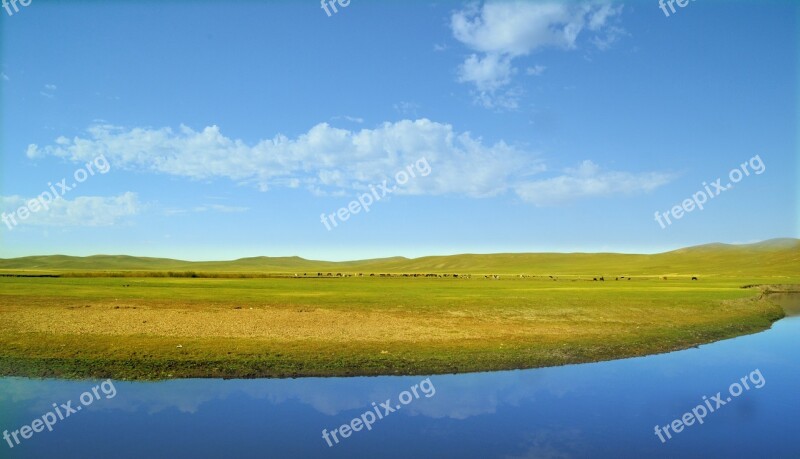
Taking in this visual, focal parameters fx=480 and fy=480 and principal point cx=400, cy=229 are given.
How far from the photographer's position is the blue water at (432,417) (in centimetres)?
1346

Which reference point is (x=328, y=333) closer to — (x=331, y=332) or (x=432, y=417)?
(x=331, y=332)

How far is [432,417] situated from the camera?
52.4ft

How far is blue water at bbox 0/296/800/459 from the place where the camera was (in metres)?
13.5

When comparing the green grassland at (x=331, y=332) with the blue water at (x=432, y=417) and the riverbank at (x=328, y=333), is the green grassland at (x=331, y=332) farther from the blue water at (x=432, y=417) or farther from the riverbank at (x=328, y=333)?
the blue water at (x=432, y=417)

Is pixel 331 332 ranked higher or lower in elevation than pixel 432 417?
higher

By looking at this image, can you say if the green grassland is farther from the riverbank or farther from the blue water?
the blue water

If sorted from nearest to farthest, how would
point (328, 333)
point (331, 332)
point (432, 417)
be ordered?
point (432, 417) → point (328, 333) → point (331, 332)

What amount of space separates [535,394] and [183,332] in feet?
66.8

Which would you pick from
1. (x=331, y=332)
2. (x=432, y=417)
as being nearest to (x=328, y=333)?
(x=331, y=332)

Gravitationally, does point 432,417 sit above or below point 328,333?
below

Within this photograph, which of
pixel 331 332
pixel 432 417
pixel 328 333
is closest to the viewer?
pixel 432 417

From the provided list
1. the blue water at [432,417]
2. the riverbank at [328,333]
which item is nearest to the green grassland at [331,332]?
the riverbank at [328,333]

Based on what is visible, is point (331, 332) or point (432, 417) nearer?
point (432, 417)

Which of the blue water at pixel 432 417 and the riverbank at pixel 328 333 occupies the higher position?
the riverbank at pixel 328 333
